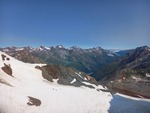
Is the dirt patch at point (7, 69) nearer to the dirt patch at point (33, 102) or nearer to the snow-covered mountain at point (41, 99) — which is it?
the snow-covered mountain at point (41, 99)

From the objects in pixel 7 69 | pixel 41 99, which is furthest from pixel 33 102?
pixel 7 69

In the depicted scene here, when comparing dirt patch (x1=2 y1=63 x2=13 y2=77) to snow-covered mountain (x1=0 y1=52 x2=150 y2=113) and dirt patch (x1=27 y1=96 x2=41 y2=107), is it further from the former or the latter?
dirt patch (x1=27 y1=96 x2=41 y2=107)

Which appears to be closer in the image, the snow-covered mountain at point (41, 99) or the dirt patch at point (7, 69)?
the snow-covered mountain at point (41, 99)

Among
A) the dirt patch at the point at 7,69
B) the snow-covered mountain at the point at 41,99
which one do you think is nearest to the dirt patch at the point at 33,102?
the snow-covered mountain at the point at 41,99

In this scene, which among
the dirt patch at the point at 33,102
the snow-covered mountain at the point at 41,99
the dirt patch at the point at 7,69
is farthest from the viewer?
the dirt patch at the point at 7,69

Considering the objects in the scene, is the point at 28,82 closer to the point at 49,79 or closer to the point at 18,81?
the point at 18,81

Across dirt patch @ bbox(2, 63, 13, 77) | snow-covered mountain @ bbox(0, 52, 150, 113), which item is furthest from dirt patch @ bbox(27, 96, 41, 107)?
dirt patch @ bbox(2, 63, 13, 77)

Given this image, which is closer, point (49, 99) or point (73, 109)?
point (73, 109)

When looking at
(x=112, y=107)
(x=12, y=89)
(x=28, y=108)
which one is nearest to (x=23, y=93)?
(x=12, y=89)

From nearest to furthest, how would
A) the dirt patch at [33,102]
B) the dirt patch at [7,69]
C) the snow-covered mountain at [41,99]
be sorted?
the snow-covered mountain at [41,99]
the dirt patch at [33,102]
the dirt patch at [7,69]

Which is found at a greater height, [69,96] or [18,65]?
[18,65]

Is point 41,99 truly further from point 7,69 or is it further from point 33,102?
point 7,69
